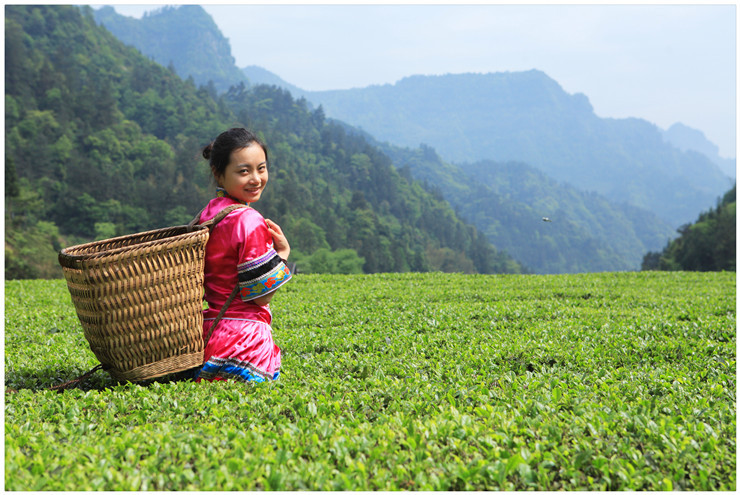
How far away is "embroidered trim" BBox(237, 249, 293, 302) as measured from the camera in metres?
3.84

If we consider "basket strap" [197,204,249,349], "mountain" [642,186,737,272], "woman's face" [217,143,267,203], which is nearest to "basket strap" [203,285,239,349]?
"basket strap" [197,204,249,349]

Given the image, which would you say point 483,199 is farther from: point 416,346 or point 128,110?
point 416,346

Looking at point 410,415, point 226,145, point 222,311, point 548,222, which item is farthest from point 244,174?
point 548,222

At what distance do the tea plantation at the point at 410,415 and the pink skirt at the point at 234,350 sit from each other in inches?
7.3

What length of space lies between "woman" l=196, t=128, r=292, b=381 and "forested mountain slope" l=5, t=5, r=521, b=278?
3792cm

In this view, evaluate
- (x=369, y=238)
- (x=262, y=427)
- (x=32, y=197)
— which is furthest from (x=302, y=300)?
(x=369, y=238)

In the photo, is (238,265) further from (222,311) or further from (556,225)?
(556,225)

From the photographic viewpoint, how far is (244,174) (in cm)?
407

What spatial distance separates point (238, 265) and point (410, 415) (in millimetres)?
1461

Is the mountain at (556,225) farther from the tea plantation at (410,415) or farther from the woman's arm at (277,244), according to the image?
the woman's arm at (277,244)

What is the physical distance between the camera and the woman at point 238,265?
391 cm

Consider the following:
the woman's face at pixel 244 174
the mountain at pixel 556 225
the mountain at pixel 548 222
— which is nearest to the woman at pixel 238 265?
the woman's face at pixel 244 174

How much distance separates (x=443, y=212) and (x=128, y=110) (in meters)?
51.6

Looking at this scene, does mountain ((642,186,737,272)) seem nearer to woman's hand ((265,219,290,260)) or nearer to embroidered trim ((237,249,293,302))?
woman's hand ((265,219,290,260))
